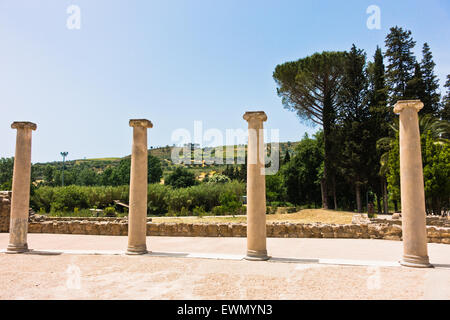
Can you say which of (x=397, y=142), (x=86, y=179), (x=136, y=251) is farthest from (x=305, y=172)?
(x=86, y=179)

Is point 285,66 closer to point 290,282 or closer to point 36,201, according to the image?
point 36,201

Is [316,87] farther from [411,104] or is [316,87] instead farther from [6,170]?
[6,170]

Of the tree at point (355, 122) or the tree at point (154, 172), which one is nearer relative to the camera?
the tree at point (355, 122)

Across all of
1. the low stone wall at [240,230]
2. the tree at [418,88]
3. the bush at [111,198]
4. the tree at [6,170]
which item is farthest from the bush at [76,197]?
the tree at [6,170]

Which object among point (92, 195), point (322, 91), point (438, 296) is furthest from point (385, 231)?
point (92, 195)

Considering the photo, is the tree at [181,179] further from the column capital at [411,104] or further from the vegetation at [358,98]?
the column capital at [411,104]

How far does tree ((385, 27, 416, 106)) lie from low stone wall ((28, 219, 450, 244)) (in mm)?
19047

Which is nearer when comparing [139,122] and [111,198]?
[139,122]

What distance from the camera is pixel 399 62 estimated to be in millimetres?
27812

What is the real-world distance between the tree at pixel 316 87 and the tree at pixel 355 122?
3.10ft

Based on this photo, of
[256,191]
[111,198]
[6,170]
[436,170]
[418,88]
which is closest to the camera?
[256,191]

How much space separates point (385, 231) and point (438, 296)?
780cm

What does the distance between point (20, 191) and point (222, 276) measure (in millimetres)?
7256

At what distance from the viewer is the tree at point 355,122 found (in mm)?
29047
